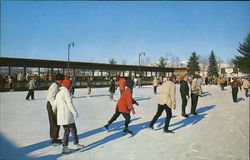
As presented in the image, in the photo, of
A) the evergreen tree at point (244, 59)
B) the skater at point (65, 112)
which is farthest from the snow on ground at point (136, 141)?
the evergreen tree at point (244, 59)

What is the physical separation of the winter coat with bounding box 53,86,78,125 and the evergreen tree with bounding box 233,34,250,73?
34.7 m

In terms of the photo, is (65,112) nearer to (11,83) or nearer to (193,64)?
(11,83)

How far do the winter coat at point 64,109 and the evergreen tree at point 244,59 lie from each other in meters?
34.7

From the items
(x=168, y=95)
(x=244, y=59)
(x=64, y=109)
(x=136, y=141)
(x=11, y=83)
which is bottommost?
(x=136, y=141)

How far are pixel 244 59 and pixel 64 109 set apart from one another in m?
40.6

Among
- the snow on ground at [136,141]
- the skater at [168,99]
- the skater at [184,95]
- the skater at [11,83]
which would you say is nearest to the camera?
the snow on ground at [136,141]

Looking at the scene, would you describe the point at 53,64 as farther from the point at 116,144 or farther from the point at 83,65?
the point at 116,144

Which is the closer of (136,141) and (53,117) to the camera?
(53,117)

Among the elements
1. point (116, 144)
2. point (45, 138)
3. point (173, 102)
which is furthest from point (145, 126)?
point (45, 138)

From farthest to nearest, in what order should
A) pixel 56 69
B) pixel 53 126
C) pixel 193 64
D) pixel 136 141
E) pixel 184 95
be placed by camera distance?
pixel 193 64 → pixel 56 69 → pixel 184 95 → pixel 136 141 → pixel 53 126

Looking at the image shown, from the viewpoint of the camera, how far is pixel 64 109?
394cm

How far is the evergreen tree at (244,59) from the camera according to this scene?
3466 centimetres

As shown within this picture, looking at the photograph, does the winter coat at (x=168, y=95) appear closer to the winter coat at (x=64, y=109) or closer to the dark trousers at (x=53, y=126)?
the winter coat at (x=64, y=109)

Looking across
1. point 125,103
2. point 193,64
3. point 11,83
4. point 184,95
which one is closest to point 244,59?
point 193,64
